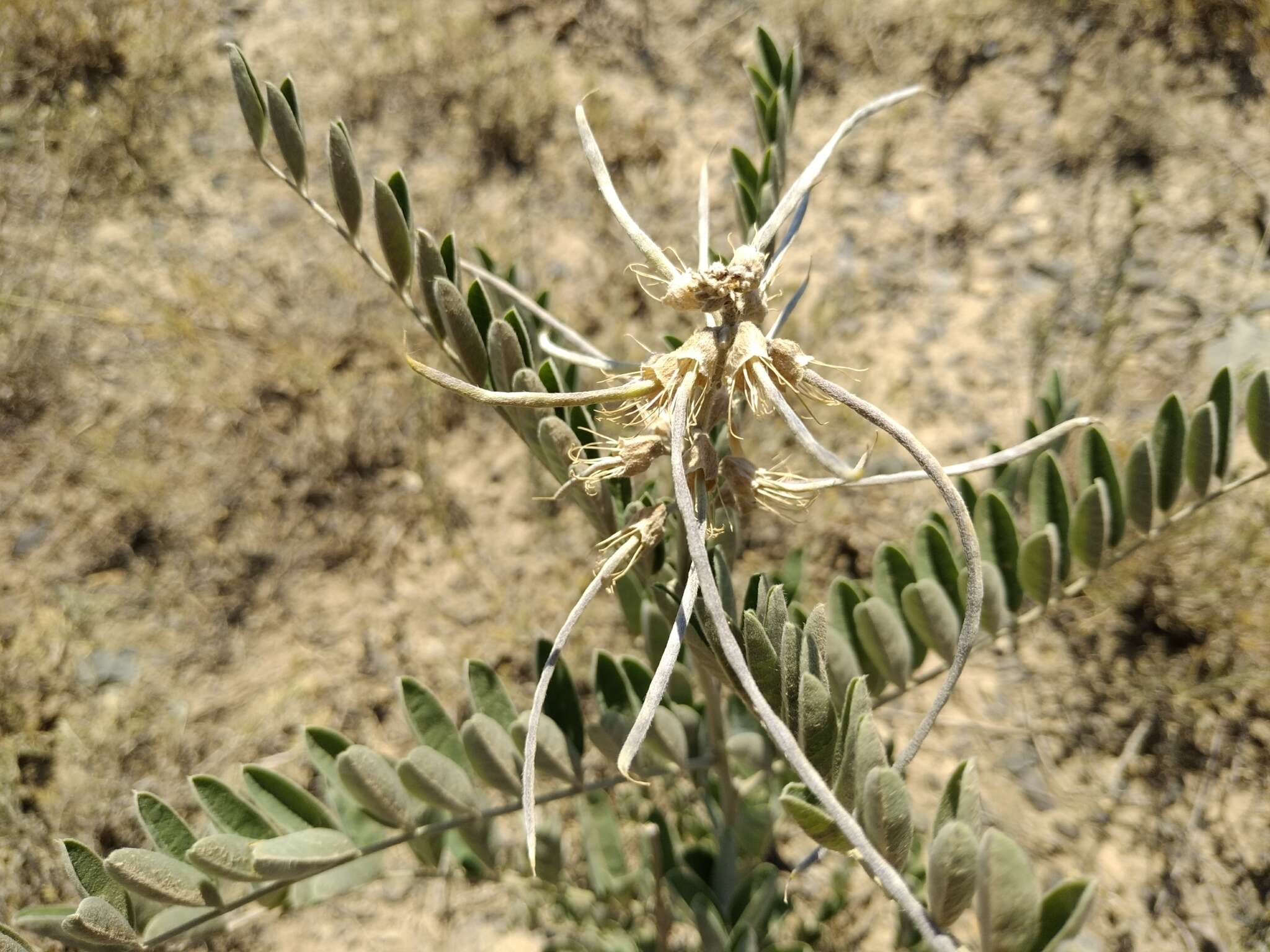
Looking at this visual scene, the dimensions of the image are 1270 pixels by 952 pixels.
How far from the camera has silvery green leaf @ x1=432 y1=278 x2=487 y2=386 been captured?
3.53ft

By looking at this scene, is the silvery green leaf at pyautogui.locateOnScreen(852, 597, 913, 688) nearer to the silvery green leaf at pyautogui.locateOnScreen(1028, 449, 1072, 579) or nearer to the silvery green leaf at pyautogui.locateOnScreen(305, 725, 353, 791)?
the silvery green leaf at pyautogui.locateOnScreen(1028, 449, 1072, 579)

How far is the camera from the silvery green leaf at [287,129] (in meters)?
1.14

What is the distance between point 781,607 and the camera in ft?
2.88

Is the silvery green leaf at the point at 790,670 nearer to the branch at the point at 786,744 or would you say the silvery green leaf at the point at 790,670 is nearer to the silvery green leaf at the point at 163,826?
the branch at the point at 786,744

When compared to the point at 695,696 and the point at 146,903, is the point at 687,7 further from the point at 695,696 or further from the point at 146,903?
the point at 146,903

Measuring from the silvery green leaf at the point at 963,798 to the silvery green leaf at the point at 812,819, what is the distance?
0.09 metres

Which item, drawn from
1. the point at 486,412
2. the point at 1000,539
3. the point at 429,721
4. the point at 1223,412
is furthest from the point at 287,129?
the point at 486,412

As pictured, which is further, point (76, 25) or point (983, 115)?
point (76, 25)

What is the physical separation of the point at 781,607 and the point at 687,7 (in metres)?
3.07

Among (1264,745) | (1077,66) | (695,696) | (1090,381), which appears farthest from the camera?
(1077,66)

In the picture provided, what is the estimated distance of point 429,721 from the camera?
129 cm

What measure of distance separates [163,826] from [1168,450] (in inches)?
58.8

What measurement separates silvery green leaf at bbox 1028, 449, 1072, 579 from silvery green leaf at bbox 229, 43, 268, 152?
119 centimetres

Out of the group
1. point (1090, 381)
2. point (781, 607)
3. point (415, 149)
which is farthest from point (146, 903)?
point (415, 149)
